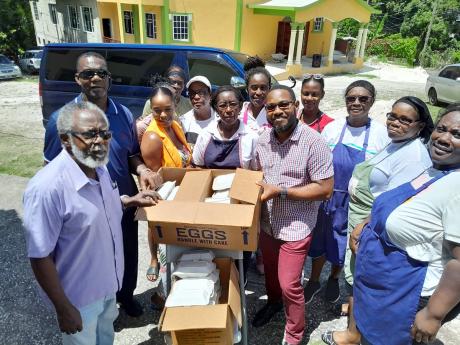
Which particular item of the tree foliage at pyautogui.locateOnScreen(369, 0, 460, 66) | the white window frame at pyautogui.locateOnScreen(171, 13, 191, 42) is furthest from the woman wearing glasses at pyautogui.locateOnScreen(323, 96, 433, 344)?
the tree foliage at pyautogui.locateOnScreen(369, 0, 460, 66)

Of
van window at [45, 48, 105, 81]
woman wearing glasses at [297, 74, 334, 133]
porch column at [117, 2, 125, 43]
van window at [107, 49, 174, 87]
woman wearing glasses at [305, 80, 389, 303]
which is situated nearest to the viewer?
woman wearing glasses at [305, 80, 389, 303]

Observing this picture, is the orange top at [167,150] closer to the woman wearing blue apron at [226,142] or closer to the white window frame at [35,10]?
the woman wearing blue apron at [226,142]

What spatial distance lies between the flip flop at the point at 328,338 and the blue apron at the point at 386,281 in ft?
2.52

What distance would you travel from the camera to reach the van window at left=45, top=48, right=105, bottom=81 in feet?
21.6

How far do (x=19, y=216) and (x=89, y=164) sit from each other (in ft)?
11.6

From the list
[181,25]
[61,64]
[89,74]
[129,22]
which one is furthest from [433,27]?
[89,74]

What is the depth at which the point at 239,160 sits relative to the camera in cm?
261

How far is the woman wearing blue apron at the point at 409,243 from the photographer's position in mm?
1607

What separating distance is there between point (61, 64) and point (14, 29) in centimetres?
2250

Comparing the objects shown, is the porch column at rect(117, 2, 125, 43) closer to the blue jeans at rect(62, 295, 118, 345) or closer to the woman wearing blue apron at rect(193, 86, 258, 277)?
the woman wearing blue apron at rect(193, 86, 258, 277)

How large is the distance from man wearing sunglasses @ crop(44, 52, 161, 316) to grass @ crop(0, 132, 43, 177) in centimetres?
403

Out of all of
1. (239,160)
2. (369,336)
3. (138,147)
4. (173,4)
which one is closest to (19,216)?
(138,147)

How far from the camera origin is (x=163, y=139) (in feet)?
8.66

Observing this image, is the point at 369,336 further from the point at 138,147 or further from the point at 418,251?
the point at 138,147
